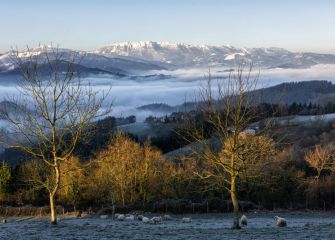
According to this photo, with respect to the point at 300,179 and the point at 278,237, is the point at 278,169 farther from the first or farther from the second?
the point at 278,237

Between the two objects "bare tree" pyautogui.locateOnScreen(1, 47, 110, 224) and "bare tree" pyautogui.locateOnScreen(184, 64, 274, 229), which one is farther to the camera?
"bare tree" pyautogui.locateOnScreen(1, 47, 110, 224)

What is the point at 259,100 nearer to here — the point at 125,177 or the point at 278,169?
the point at 125,177

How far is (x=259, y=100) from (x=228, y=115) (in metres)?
2.23

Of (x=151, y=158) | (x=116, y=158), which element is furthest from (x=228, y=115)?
(x=151, y=158)

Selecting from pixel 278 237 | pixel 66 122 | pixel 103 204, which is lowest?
pixel 103 204

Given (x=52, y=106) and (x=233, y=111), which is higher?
(x=52, y=106)

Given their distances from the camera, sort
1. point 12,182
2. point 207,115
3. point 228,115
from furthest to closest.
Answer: point 12,182 → point 207,115 → point 228,115

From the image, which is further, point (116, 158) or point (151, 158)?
point (151, 158)

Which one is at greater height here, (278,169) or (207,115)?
(207,115)

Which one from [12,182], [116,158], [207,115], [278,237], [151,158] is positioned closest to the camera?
[278,237]

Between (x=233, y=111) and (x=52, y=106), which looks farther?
(x=233, y=111)

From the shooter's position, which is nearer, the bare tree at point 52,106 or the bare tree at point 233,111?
the bare tree at point 233,111

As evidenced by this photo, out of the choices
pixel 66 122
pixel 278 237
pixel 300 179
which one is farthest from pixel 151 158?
pixel 278 237

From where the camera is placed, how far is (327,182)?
76.6 metres
